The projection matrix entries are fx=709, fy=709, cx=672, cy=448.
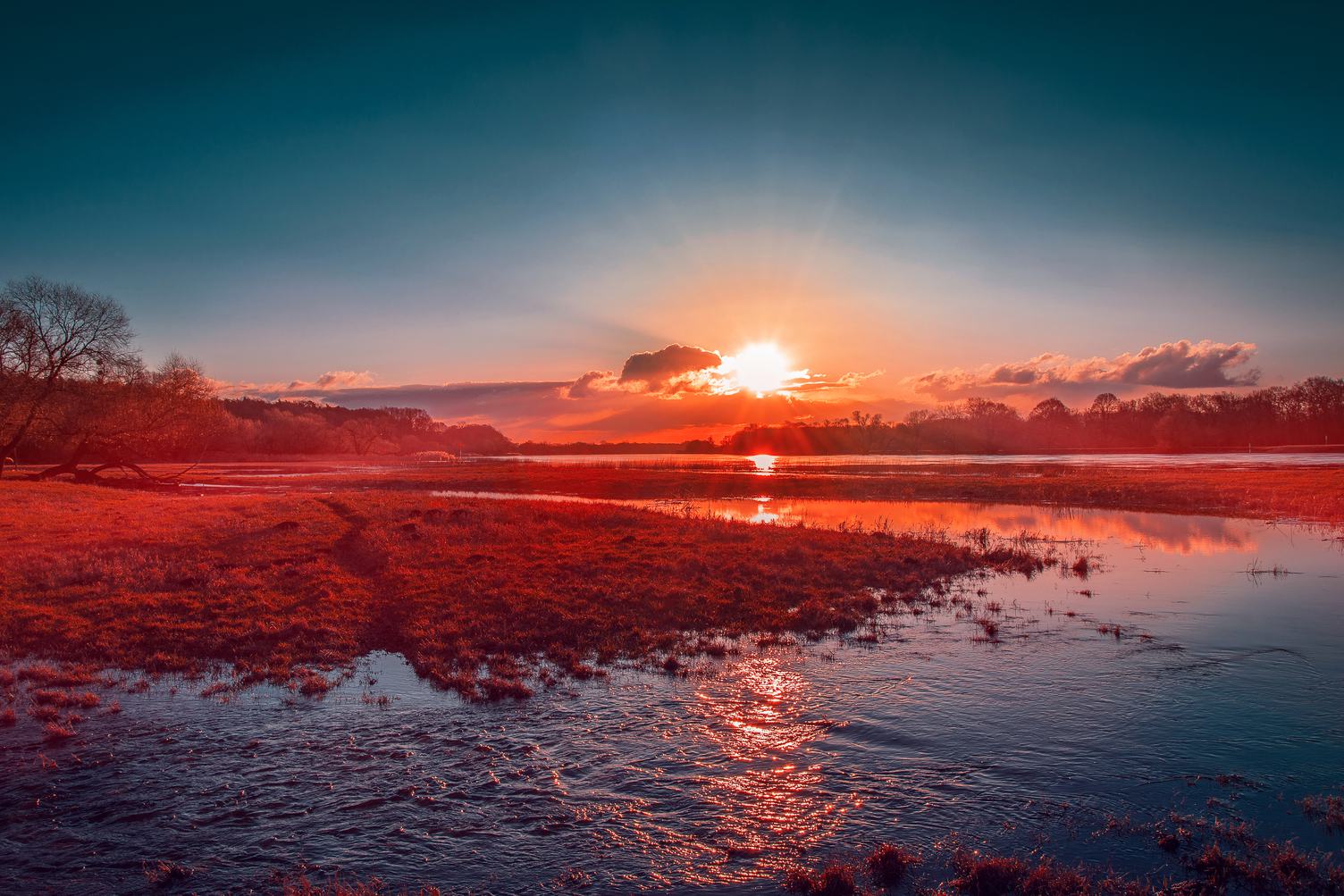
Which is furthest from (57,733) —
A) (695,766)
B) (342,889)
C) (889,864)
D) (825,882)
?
(889,864)

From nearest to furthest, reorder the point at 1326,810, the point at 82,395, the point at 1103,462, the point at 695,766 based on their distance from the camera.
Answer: the point at 1326,810
the point at 695,766
the point at 82,395
the point at 1103,462

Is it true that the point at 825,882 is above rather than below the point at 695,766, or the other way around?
above

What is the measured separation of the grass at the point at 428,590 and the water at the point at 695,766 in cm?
165

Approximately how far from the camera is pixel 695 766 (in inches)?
424

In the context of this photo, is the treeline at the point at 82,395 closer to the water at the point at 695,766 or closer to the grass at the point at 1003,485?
the grass at the point at 1003,485

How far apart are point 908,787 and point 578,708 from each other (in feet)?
19.5

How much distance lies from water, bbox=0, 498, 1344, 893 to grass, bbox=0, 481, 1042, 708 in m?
1.65

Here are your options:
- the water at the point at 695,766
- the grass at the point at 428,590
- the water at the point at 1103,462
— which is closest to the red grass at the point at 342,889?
the water at the point at 695,766

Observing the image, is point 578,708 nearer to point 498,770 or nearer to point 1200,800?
point 498,770

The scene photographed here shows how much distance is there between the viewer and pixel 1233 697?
524 inches

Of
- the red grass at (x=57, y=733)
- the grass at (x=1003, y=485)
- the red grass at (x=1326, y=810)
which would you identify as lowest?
the red grass at (x=57, y=733)

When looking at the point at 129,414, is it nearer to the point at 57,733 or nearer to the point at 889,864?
the point at 57,733

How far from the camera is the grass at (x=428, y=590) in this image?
16.0m

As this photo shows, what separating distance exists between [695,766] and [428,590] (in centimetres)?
1363
